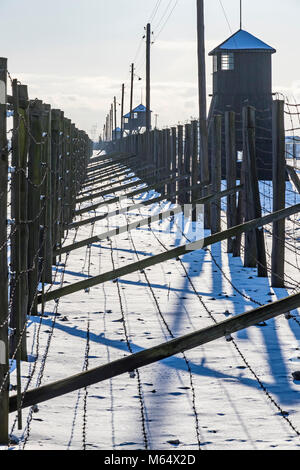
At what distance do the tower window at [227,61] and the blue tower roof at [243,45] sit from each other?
0.38 m

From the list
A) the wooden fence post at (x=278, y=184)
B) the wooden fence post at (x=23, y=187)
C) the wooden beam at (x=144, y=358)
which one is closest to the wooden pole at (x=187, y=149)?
the wooden fence post at (x=278, y=184)

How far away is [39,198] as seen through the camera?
8703 mm

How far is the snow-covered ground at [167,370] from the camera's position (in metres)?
5.09

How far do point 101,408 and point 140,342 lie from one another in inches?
76.2

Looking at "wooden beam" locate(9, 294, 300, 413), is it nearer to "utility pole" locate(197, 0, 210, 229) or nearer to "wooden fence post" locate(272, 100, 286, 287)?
"wooden fence post" locate(272, 100, 286, 287)

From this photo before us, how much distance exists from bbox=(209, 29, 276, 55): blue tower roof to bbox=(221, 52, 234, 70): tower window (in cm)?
38

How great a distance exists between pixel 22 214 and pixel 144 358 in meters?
2.70

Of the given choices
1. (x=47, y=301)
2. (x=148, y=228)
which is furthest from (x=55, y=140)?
(x=148, y=228)

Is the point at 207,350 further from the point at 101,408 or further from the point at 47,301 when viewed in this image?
the point at 47,301

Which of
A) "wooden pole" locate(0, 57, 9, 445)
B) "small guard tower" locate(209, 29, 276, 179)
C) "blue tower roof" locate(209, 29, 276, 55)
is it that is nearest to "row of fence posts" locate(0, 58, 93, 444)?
"wooden pole" locate(0, 57, 9, 445)

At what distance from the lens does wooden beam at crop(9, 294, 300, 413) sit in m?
5.30

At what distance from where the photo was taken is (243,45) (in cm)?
4419

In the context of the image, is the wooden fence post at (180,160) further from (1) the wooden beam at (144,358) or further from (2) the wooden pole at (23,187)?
(1) the wooden beam at (144,358)

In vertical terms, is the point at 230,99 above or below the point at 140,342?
above
